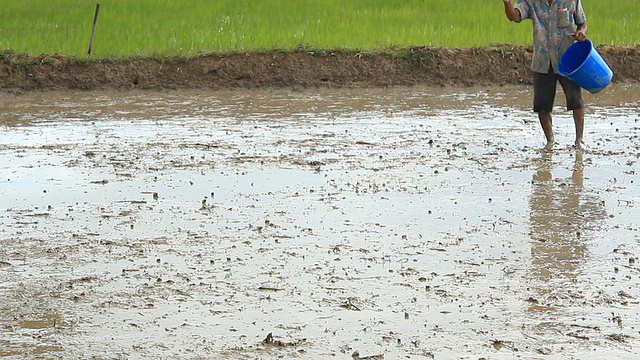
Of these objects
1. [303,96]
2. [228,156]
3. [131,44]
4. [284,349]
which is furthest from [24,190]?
[131,44]

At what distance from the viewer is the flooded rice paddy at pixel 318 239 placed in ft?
12.4

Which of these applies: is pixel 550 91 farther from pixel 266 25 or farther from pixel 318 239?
pixel 266 25

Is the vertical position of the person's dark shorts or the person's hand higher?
the person's hand

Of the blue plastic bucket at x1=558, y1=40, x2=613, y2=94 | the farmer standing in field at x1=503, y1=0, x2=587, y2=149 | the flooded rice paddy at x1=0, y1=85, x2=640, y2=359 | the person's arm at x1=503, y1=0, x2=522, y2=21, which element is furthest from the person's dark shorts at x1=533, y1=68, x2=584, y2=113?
the person's arm at x1=503, y1=0, x2=522, y2=21

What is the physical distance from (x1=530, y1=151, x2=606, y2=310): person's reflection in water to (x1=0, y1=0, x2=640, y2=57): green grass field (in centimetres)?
576

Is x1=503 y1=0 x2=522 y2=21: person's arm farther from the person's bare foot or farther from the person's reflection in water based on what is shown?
the person's reflection in water

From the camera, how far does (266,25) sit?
13234mm

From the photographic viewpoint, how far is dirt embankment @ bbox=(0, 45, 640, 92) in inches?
454

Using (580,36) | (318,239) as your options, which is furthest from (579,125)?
(318,239)

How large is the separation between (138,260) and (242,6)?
33.9 ft

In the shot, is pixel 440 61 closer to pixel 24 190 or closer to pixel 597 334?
pixel 24 190

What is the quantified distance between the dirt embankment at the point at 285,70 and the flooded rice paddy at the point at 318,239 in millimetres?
2364

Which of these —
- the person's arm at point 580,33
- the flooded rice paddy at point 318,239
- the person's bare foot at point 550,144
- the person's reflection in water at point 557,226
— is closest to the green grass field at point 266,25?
the flooded rice paddy at point 318,239

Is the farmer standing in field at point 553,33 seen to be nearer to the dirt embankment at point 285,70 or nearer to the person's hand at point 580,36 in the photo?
the person's hand at point 580,36
